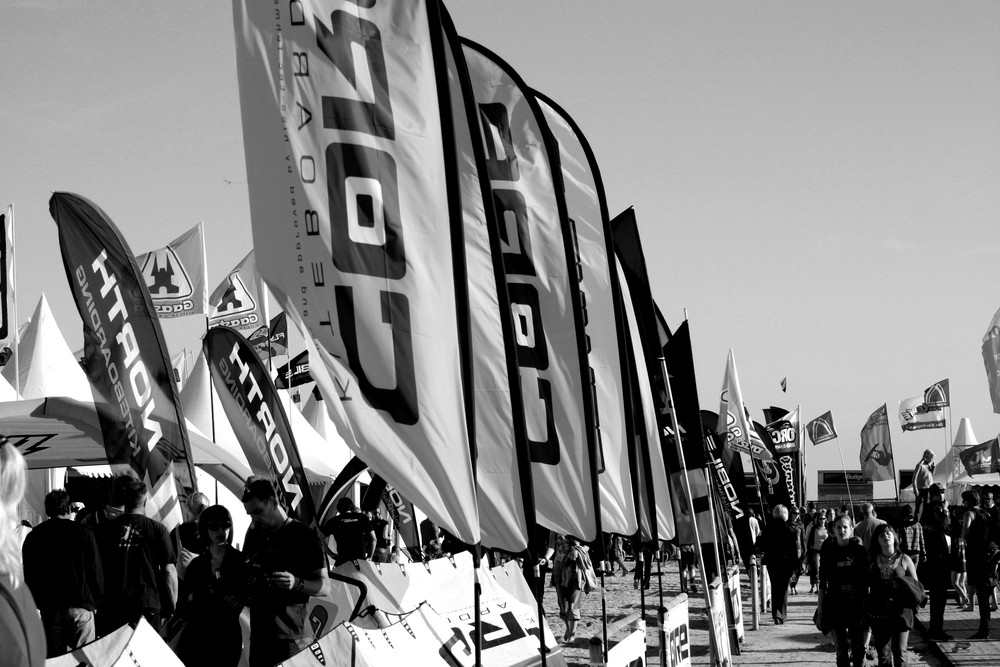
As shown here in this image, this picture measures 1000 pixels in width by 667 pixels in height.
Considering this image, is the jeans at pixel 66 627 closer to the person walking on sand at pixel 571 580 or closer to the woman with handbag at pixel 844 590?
the woman with handbag at pixel 844 590

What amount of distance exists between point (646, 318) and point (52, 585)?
6926mm

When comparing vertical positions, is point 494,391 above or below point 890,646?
above

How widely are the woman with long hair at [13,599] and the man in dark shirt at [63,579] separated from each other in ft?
13.0

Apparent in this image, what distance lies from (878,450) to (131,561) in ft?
122

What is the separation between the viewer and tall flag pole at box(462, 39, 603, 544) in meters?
8.20

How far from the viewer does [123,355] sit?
31.5ft

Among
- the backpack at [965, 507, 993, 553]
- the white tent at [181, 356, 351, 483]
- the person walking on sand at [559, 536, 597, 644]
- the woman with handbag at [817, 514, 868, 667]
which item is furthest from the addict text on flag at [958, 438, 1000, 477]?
the woman with handbag at [817, 514, 868, 667]

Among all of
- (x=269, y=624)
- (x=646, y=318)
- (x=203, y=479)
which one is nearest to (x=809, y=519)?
(x=203, y=479)

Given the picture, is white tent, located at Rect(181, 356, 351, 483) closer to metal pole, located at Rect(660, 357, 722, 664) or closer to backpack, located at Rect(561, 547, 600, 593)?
backpack, located at Rect(561, 547, 600, 593)

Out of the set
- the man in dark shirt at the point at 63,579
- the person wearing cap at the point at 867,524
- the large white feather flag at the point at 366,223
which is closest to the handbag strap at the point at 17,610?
the large white feather flag at the point at 366,223

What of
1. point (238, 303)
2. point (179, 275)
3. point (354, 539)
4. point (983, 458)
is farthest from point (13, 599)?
point (983, 458)

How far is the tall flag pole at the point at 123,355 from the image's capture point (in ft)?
31.3

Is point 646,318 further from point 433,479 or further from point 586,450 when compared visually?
point 433,479

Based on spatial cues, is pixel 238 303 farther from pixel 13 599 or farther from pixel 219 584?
pixel 13 599
